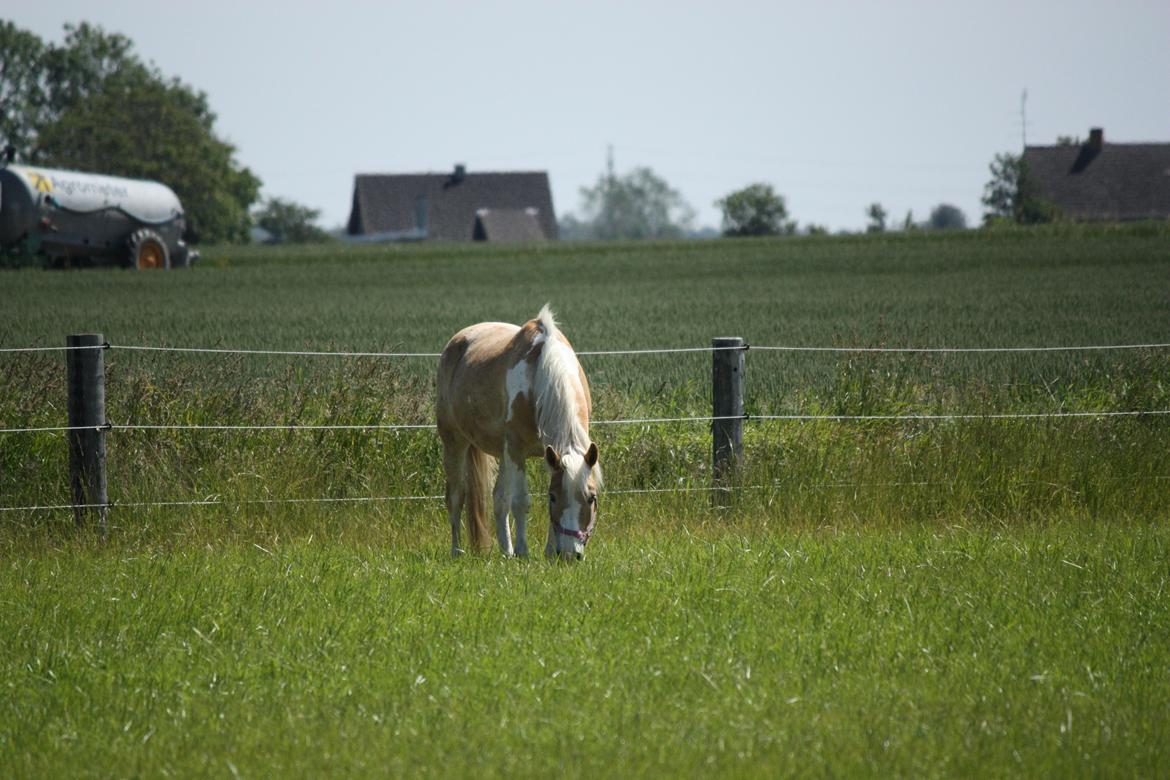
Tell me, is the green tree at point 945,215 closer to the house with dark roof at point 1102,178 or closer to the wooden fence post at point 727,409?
the house with dark roof at point 1102,178

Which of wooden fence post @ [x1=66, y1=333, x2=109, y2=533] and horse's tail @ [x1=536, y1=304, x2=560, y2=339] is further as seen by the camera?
wooden fence post @ [x1=66, y1=333, x2=109, y2=533]

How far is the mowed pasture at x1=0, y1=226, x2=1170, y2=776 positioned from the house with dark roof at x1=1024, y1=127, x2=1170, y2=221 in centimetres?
6794

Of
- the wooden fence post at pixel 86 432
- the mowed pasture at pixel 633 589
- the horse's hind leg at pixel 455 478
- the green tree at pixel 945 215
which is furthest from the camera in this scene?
the green tree at pixel 945 215

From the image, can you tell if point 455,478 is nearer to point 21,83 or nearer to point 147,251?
point 147,251

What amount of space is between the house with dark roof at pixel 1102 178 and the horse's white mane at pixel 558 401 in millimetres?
75481

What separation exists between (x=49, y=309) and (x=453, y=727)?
2290 cm

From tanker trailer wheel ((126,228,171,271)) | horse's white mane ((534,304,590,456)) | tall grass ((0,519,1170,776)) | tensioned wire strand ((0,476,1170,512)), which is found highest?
tanker trailer wheel ((126,228,171,271))

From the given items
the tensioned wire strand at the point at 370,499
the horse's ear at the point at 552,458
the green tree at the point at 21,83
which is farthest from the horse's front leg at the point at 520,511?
the green tree at the point at 21,83

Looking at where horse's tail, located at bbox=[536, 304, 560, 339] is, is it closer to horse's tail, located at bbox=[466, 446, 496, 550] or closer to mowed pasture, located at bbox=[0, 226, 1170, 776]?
horse's tail, located at bbox=[466, 446, 496, 550]

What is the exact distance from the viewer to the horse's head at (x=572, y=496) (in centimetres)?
713

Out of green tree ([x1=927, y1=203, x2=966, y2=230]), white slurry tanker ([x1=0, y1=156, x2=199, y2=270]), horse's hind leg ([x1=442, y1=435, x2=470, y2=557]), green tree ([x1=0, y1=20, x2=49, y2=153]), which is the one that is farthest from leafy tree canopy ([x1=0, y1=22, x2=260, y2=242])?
green tree ([x1=927, y1=203, x2=966, y2=230])

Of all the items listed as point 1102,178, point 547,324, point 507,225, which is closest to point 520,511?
point 547,324

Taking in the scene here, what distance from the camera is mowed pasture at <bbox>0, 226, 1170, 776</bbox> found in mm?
4727

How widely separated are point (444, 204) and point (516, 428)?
92.1 metres
